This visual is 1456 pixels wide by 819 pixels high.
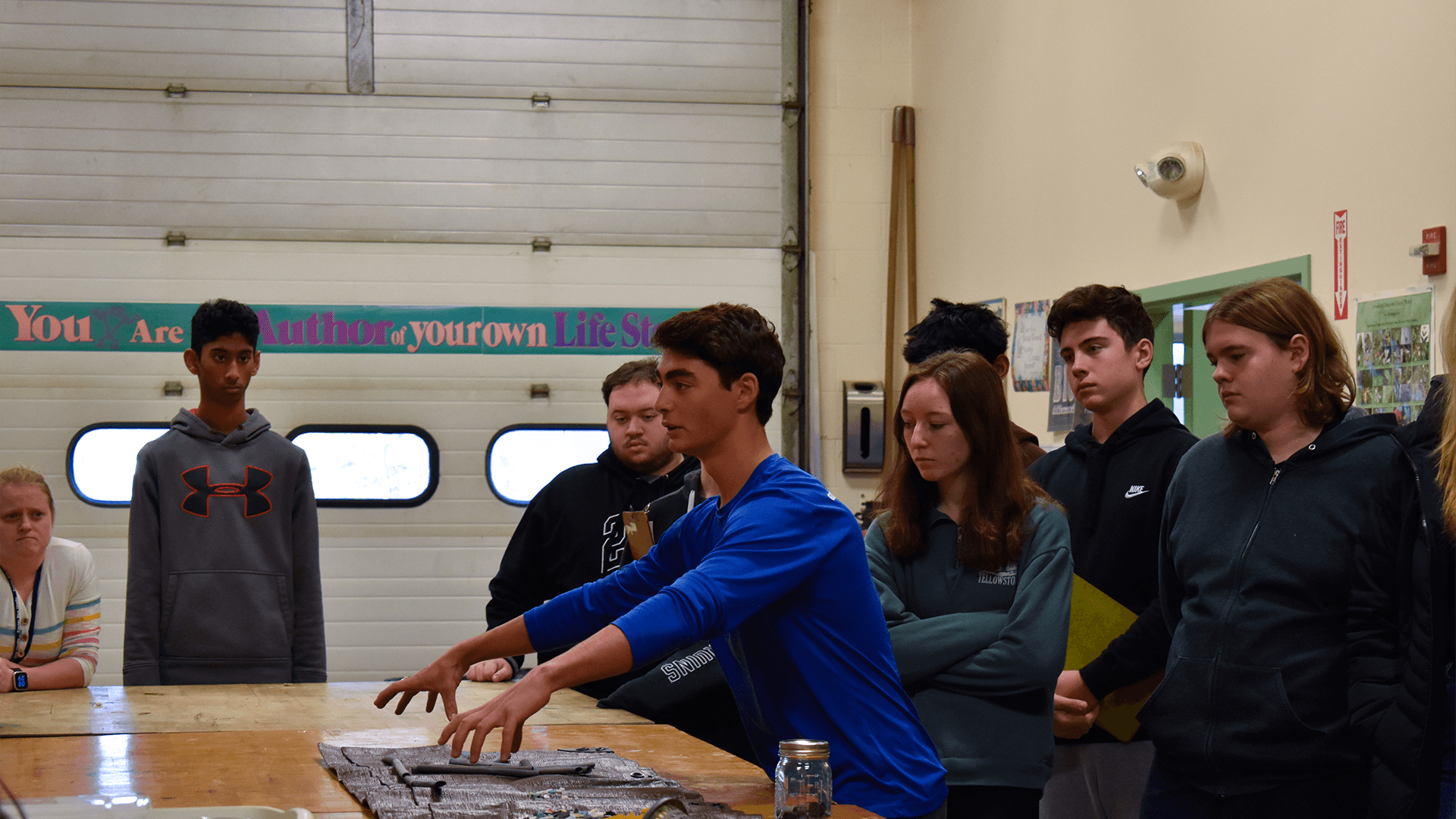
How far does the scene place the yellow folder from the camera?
3.21m

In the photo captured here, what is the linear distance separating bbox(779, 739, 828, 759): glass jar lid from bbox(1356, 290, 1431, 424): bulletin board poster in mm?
2341

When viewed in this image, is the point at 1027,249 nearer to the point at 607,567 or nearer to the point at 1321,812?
the point at 607,567

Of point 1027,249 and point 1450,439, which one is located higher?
point 1027,249

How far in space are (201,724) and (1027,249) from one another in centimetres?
467

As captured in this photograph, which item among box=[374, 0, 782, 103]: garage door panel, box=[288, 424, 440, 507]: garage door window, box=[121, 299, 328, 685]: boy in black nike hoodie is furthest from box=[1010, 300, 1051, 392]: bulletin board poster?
box=[121, 299, 328, 685]: boy in black nike hoodie

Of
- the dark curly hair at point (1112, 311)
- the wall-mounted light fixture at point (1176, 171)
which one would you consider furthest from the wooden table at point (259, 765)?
the wall-mounted light fixture at point (1176, 171)

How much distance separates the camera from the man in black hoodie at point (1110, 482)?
3.29m

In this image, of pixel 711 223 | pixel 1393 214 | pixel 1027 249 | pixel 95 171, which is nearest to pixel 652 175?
pixel 711 223

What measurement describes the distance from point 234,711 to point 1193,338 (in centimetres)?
382

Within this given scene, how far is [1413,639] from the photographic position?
A: 239 cm

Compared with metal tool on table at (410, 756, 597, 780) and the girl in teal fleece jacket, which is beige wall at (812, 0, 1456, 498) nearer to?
the girl in teal fleece jacket

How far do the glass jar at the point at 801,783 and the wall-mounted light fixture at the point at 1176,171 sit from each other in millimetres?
3577

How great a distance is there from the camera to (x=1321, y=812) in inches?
102

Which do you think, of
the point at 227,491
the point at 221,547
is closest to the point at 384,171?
the point at 227,491
